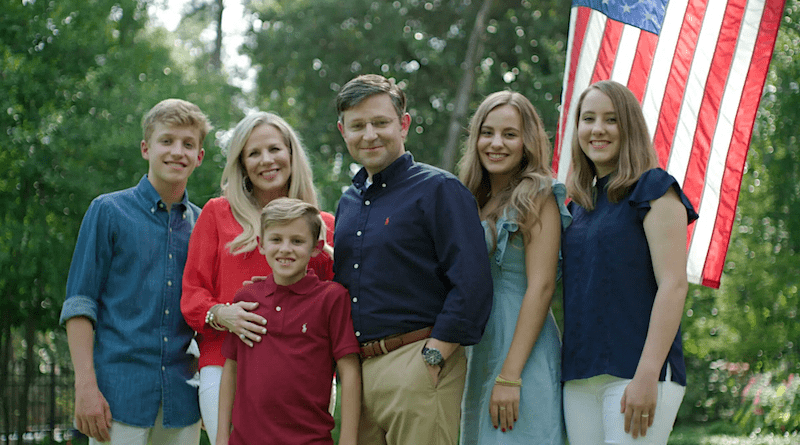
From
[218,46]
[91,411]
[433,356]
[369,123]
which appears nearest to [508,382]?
[433,356]

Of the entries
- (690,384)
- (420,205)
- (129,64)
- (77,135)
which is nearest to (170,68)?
(129,64)

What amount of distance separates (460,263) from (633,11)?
2345 millimetres

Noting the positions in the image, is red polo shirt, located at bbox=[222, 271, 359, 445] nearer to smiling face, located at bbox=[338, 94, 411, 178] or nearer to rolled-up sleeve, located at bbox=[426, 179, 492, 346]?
rolled-up sleeve, located at bbox=[426, 179, 492, 346]

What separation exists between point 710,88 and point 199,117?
3299mm

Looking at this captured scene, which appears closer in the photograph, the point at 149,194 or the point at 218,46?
the point at 149,194

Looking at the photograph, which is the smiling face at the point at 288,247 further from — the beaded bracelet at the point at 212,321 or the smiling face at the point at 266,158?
the smiling face at the point at 266,158

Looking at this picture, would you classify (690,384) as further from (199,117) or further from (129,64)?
(199,117)

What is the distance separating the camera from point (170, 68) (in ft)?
39.6

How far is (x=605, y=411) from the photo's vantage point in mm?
3029

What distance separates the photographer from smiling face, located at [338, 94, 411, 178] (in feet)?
10.6

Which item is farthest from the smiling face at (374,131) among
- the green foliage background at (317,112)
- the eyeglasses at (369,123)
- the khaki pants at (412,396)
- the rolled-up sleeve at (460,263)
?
the green foliage background at (317,112)

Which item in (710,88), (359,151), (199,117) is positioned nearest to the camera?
(359,151)

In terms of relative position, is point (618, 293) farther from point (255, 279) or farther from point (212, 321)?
point (212, 321)

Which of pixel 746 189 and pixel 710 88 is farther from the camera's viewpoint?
pixel 746 189
